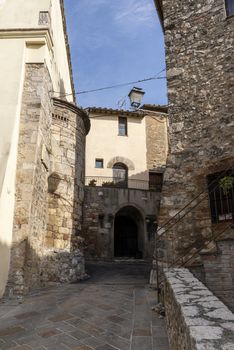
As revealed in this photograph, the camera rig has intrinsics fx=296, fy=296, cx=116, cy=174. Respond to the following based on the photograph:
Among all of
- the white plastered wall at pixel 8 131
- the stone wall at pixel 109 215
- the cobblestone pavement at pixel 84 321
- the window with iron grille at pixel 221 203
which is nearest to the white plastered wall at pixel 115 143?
the stone wall at pixel 109 215

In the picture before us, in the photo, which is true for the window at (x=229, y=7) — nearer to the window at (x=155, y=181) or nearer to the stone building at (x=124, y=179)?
the stone building at (x=124, y=179)

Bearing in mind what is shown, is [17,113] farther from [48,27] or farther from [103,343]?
[103,343]

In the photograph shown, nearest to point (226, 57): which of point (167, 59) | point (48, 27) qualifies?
point (167, 59)

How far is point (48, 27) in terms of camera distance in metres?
7.45

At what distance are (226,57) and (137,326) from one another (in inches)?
246

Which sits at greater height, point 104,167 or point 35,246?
point 104,167

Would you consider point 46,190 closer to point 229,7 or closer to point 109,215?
point 109,215

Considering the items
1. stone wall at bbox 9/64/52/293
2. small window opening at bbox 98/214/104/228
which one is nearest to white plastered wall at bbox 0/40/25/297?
stone wall at bbox 9/64/52/293

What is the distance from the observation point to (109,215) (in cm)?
1338

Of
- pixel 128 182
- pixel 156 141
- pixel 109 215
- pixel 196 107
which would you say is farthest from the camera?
pixel 156 141

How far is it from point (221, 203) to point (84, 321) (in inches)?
152

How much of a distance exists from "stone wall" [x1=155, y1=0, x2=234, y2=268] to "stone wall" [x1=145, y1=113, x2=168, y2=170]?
10775mm

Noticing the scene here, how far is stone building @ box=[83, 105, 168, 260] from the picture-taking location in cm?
1320

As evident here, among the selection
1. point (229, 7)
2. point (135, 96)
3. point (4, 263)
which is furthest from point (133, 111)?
point (4, 263)
